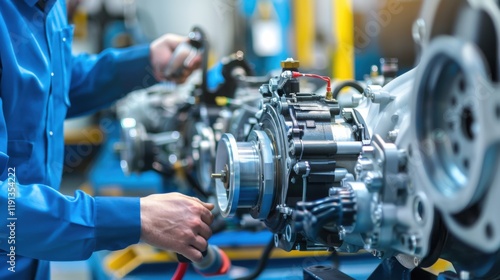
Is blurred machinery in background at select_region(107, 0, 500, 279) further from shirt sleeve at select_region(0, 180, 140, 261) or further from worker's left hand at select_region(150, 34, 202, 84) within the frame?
worker's left hand at select_region(150, 34, 202, 84)

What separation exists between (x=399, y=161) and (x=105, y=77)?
4.14 ft

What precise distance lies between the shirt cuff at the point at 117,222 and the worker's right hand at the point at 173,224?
0.05 feet

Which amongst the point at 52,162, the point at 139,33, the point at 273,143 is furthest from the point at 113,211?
the point at 139,33

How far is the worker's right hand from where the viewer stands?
1.16 meters

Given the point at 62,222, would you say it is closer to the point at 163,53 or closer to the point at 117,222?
the point at 117,222

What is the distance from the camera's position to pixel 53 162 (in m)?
1.53

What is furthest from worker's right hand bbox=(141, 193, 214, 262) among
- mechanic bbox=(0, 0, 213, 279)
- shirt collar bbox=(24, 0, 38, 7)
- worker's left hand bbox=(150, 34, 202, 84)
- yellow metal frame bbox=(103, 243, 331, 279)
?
yellow metal frame bbox=(103, 243, 331, 279)

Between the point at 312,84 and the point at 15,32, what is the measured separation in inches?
38.9

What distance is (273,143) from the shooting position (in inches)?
46.4

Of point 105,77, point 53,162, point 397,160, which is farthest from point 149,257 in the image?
point 397,160

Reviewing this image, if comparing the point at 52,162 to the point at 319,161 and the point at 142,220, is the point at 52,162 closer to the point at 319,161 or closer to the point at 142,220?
the point at 142,220

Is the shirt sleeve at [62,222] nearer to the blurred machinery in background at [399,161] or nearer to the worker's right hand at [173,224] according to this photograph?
the worker's right hand at [173,224]

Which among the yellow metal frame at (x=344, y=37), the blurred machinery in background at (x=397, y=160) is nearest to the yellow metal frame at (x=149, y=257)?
the blurred machinery in background at (x=397, y=160)

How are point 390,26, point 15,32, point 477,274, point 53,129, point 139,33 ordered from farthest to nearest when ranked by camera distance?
point 139,33
point 390,26
point 53,129
point 15,32
point 477,274
